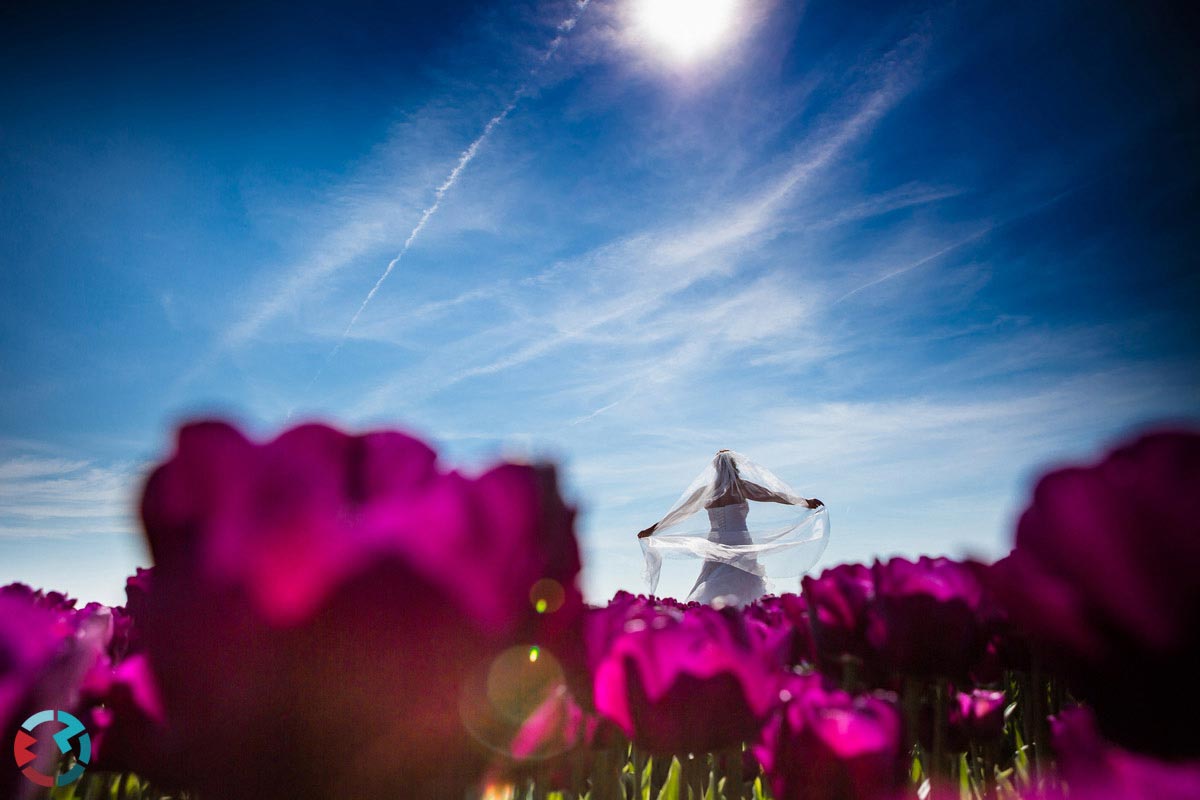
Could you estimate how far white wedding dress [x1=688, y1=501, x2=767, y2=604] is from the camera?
48.8 ft

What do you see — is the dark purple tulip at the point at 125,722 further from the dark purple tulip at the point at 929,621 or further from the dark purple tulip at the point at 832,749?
the dark purple tulip at the point at 929,621

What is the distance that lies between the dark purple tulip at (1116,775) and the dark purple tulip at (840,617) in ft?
3.37

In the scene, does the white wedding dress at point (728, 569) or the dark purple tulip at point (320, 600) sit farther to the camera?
the white wedding dress at point (728, 569)

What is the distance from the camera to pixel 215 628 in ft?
1.79

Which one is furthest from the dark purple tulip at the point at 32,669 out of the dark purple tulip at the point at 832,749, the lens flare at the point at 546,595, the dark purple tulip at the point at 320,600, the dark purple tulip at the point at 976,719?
the dark purple tulip at the point at 976,719

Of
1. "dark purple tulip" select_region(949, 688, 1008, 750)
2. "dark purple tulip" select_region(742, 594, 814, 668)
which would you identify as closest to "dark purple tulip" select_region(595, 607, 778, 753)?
"dark purple tulip" select_region(742, 594, 814, 668)

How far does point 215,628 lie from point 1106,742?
922 mm

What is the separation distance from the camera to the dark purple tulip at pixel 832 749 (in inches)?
33.5

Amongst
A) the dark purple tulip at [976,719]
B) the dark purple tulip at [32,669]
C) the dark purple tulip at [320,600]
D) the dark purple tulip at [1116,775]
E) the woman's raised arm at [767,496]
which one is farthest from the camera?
the woman's raised arm at [767,496]

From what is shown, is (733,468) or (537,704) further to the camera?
(733,468)

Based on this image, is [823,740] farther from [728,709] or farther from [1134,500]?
[1134,500]

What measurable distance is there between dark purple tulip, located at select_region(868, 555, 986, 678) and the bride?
1305 centimetres

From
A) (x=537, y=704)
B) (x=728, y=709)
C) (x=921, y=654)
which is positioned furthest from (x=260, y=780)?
(x=921, y=654)

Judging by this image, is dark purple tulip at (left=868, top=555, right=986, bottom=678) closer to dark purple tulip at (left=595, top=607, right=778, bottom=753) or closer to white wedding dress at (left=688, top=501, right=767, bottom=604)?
dark purple tulip at (left=595, top=607, right=778, bottom=753)
